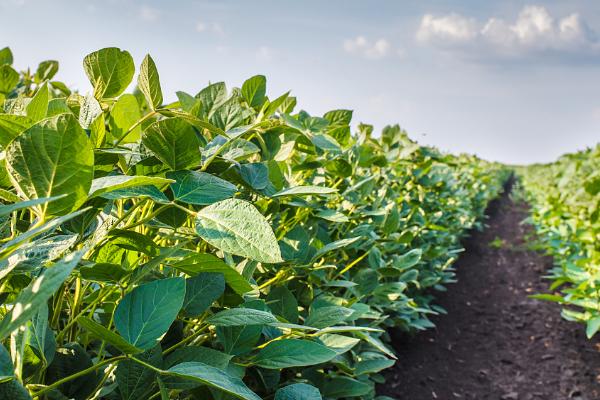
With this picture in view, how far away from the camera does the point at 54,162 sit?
0.74m

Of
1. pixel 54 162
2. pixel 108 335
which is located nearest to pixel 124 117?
pixel 54 162

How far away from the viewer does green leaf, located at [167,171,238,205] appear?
3.10 feet

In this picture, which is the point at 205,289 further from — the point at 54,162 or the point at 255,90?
the point at 255,90

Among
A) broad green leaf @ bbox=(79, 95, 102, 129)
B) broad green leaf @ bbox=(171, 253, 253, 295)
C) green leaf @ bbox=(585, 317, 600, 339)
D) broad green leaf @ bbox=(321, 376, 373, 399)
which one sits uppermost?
broad green leaf @ bbox=(79, 95, 102, 129)

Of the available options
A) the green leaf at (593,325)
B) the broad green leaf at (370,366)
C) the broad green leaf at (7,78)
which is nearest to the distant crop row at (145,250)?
the broad green leaf at (370,366)

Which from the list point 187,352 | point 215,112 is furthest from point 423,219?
point 187,352

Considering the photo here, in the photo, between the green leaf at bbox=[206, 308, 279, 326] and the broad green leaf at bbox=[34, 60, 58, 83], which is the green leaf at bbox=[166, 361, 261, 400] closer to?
the green leaf at bbox=[206, 308, 279, 326]

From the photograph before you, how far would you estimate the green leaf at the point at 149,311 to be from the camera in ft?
2.72

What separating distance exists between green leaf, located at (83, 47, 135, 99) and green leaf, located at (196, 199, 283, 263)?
0.41 m

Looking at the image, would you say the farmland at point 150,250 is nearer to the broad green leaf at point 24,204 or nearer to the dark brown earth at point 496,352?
the broad green leaf at point 24,204

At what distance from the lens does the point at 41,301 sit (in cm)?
58

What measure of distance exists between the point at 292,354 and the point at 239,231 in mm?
359

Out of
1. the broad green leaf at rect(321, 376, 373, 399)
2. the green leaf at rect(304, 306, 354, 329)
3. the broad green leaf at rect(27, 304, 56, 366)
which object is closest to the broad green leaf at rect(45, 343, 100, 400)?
the broad green leaf at rect(27, 304, 56, 366)

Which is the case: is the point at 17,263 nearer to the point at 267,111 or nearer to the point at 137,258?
the point at 137,258
